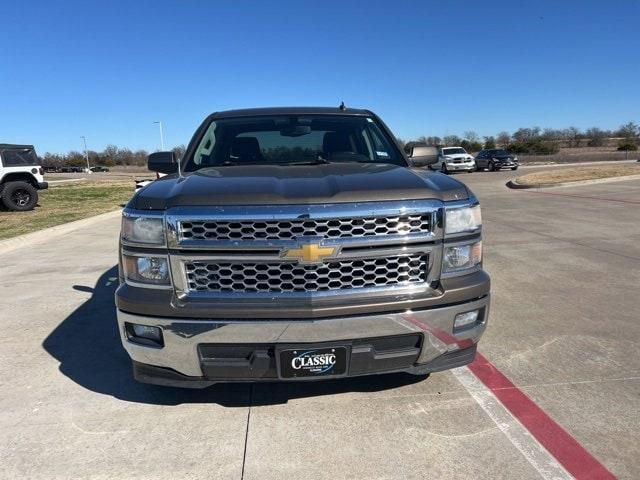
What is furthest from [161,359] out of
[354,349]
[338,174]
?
[338,174]

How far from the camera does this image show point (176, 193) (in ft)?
8.74

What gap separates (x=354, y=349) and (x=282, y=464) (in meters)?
0.67

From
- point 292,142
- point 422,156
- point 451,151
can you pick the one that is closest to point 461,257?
point 422,156

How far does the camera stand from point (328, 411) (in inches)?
116

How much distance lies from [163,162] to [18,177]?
46.4ft

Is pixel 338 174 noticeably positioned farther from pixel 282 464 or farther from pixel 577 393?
pixel 577 393

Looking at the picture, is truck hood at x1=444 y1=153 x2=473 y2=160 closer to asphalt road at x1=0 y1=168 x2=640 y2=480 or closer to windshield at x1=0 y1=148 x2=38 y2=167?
windshield at x1=0 y1=148 x2=38 y2=167

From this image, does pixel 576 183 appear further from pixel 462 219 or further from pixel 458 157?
pixel 462 219

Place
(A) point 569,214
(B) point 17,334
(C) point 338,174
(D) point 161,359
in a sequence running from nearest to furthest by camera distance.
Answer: (D) point 161,359, (C) point 338,174, (B) point 17,334, (A) point 569,214

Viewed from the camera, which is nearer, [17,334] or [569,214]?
[17,334]

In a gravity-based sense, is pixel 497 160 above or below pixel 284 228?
below

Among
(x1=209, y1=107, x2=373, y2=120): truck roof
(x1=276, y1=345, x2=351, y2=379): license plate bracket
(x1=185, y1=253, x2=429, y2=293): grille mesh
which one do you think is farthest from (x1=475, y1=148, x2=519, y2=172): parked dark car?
(x1=276, y1=345, x2=351, y2=379): license plate bracket

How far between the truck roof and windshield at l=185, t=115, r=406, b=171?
0.20ft

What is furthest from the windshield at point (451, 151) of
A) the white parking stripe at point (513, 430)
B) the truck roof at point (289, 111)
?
the white parking stripe at point (513, 430)
